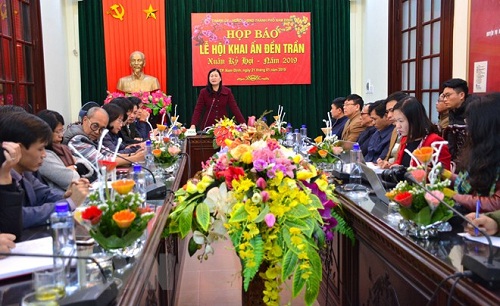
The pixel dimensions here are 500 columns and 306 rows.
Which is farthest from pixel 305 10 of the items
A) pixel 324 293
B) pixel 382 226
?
pixel 382 226

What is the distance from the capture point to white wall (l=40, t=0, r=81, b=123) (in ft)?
18.8

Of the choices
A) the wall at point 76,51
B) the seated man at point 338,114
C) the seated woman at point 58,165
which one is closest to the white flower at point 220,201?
the seated woman at point 58,165

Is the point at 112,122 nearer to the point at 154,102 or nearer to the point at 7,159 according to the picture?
the point at 154,102

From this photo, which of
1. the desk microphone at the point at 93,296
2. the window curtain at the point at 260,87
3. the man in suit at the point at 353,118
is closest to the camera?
the desk microphone at the point at 93,296

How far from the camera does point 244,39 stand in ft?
23.4

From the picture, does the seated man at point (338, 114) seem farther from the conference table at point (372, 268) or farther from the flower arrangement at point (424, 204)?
the flower arrangement at point (424, 204)

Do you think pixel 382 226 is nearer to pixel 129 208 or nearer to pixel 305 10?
pixel 129 208

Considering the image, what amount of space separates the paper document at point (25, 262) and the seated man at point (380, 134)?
2.72 metres

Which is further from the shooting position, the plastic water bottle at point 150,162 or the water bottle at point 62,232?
the plastic water bottle at point 150,162

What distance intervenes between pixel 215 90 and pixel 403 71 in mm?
2154

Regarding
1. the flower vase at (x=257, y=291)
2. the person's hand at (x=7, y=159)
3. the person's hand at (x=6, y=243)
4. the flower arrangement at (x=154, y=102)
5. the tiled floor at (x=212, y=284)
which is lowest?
the tiled floor at (x=212, y=284)

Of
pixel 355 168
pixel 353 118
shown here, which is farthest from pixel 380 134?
pixel 355 168

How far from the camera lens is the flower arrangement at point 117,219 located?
123 cm

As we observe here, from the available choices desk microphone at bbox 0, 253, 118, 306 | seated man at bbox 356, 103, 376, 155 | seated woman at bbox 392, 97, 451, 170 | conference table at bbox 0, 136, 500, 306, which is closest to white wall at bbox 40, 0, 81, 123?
seated man at bbox 356, 103, 376, 155
